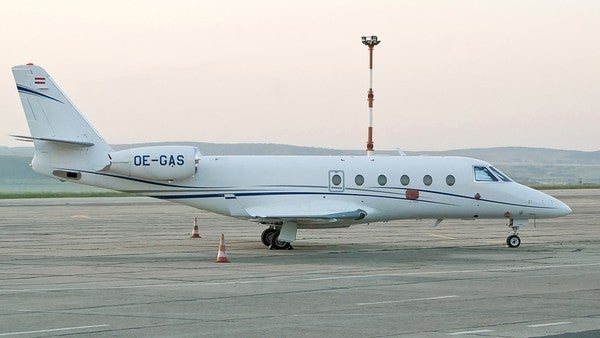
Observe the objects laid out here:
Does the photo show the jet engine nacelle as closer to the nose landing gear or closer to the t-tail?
the t-tail

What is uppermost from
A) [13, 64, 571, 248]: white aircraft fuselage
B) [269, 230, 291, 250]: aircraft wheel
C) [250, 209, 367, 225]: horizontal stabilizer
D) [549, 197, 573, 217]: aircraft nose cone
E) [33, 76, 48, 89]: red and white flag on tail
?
[33, 76, 48, 89]: red and white flag on tail

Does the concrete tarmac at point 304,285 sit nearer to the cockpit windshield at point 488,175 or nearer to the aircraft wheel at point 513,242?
the aircraft wheel at point 513,242

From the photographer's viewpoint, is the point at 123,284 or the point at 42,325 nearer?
the point at 42,325

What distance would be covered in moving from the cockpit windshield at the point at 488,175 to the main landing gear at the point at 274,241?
6170 millimetres

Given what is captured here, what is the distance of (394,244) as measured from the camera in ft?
122

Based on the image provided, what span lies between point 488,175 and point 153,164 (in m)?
10.1

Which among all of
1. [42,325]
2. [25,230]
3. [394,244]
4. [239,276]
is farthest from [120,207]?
[42,325]

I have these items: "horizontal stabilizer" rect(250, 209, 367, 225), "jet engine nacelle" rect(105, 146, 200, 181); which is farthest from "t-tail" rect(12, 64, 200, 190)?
"horizontal stabilizer" rect(250, 209, 367, 225)

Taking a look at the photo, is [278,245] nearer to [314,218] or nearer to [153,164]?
[314,218]

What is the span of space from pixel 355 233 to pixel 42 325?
26116 millimetres

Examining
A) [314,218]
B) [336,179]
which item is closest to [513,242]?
[336,179]

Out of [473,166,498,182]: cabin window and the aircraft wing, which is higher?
[473,166,498,182]: cabin window

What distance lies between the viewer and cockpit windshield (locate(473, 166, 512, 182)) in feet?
117

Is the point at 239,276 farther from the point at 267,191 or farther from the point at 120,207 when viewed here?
the point at 120,207
